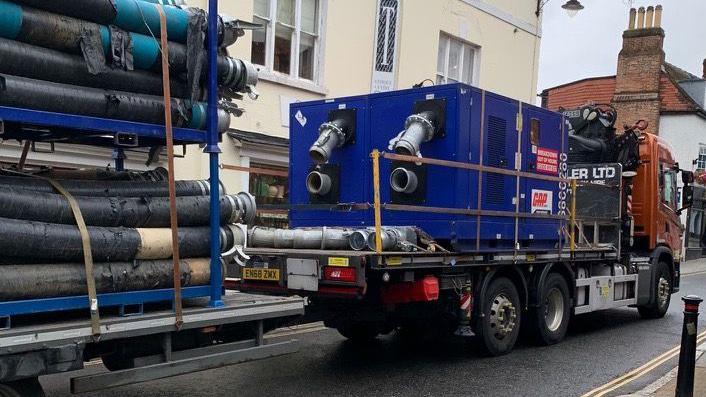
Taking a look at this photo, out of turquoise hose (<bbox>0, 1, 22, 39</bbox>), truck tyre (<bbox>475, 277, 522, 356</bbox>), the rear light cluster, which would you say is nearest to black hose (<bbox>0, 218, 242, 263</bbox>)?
turquoise hose (<bbox>0, 1, 22, 39</bbox>)

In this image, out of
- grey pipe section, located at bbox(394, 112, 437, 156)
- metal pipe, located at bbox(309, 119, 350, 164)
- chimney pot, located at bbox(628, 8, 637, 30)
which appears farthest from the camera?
chimney pot, located at bbox(628, 8, 637, 30)

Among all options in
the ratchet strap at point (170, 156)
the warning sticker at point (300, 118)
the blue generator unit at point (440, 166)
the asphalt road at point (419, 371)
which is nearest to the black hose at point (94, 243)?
the ratchet strap at point (170, 156)

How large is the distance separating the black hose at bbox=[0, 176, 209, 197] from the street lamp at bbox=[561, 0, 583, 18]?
583 inches

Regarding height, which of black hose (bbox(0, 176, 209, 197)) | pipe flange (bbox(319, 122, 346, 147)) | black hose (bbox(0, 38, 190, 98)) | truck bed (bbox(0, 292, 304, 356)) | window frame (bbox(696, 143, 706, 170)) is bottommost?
truck bed (bbox(0, 292, 304, 356))

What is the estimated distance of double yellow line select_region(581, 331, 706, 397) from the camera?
6973mm

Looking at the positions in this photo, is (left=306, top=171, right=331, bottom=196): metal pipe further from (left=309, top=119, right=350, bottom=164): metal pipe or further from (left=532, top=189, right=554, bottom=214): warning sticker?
(left=532, top=189, right=554, bottom=214): warning sticker

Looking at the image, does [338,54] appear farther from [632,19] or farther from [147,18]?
[632,19]

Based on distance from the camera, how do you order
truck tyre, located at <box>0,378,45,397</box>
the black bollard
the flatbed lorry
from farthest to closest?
the flatbed lorry < the black bollard < truck tyre, located at <box>0,378,45,397</box>

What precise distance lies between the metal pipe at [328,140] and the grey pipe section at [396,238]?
1523mm

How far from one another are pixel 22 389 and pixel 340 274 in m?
2.99

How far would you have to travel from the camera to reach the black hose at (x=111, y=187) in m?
4.45

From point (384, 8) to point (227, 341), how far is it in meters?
11.2

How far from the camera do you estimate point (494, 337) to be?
818cm

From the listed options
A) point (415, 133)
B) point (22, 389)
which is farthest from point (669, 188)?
point (22, 389)
